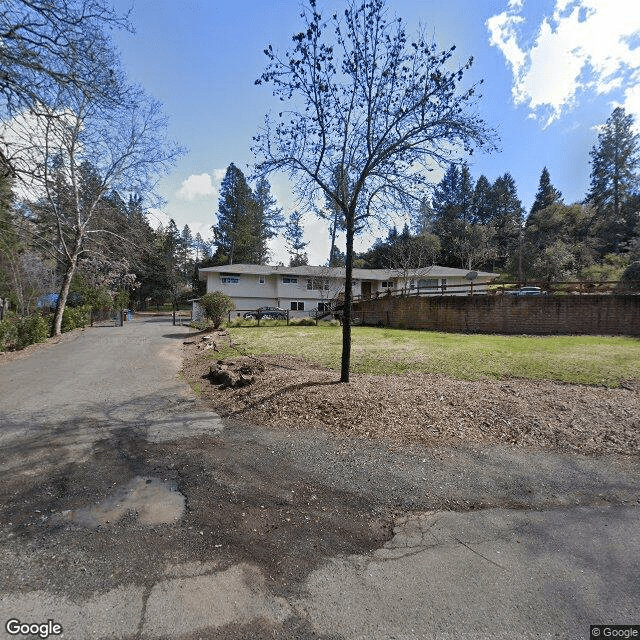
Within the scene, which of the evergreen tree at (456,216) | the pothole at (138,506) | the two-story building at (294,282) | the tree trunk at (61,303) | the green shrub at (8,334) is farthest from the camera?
the evergreen tree at (456,216)

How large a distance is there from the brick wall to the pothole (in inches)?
690

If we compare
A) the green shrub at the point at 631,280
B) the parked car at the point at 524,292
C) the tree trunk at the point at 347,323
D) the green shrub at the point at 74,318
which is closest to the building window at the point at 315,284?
the parked car at the point at 524,292

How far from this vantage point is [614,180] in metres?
45.7

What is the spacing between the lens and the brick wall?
1631 cm

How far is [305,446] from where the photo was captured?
16.1ft

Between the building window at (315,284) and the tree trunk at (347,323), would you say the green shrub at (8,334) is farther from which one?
the building window at (315,284)

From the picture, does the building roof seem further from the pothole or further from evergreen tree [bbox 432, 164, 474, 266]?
the pothole

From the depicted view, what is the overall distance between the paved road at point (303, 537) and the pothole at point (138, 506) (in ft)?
0.07

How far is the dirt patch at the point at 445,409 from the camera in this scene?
520 centimetres

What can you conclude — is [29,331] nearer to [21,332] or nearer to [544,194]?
[21,332]

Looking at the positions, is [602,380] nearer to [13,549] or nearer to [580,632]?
[580,632]

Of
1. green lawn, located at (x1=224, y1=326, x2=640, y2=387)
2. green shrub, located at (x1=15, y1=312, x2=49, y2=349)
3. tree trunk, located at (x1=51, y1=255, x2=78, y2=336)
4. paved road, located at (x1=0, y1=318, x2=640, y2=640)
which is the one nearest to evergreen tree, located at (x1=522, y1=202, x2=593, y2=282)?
green lawn, located at (x1=224, y1=326, x2=640, y2=387)

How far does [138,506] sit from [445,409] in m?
4.74

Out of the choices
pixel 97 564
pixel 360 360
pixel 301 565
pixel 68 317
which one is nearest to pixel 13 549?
pixel 97 564
